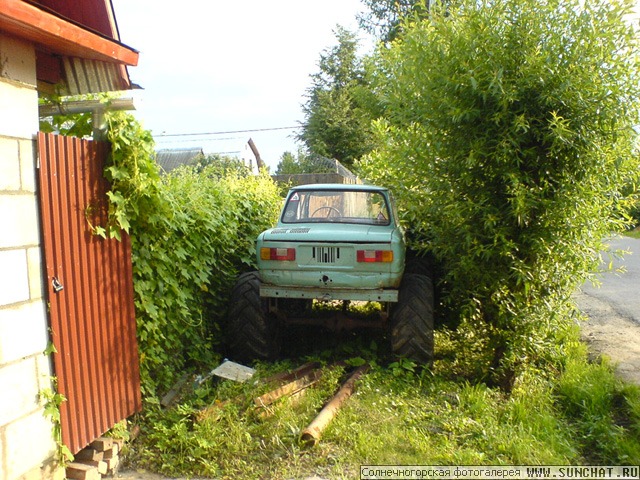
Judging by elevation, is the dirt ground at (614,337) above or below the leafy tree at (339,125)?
below

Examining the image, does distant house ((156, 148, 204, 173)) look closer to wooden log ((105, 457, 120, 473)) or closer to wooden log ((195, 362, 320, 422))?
wooden log ((195, 362, 320, 422))

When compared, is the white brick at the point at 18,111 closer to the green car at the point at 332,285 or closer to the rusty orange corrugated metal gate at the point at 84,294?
the rusty orange corrugated metal gate at the point at 84,294

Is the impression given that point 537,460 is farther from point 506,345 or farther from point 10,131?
point 10,131

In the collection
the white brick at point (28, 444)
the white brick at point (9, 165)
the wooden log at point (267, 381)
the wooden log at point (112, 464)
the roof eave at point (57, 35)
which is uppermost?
the roof eave at point (57, 35)

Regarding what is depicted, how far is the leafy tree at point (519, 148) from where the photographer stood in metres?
4.56

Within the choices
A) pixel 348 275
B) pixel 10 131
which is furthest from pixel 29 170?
pixel 348 275

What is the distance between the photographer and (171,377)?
4.75 m

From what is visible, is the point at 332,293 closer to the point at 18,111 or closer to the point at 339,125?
the point at 18,111

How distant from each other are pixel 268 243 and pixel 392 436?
2.30 m

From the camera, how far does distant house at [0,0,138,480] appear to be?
2910 millimetres

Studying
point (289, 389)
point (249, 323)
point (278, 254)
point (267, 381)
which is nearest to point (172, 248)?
point (278, 254)

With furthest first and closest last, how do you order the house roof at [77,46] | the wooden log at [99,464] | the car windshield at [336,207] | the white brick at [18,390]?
the car windshield at [336,207] < the wooden log at [99,464] < the house roof at [77,46] < the white brick at [18,390]

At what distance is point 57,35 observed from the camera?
119 inches

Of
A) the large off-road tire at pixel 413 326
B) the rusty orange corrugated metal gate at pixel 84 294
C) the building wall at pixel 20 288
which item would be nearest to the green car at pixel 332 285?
the large off-road tire at pixel 413 326
